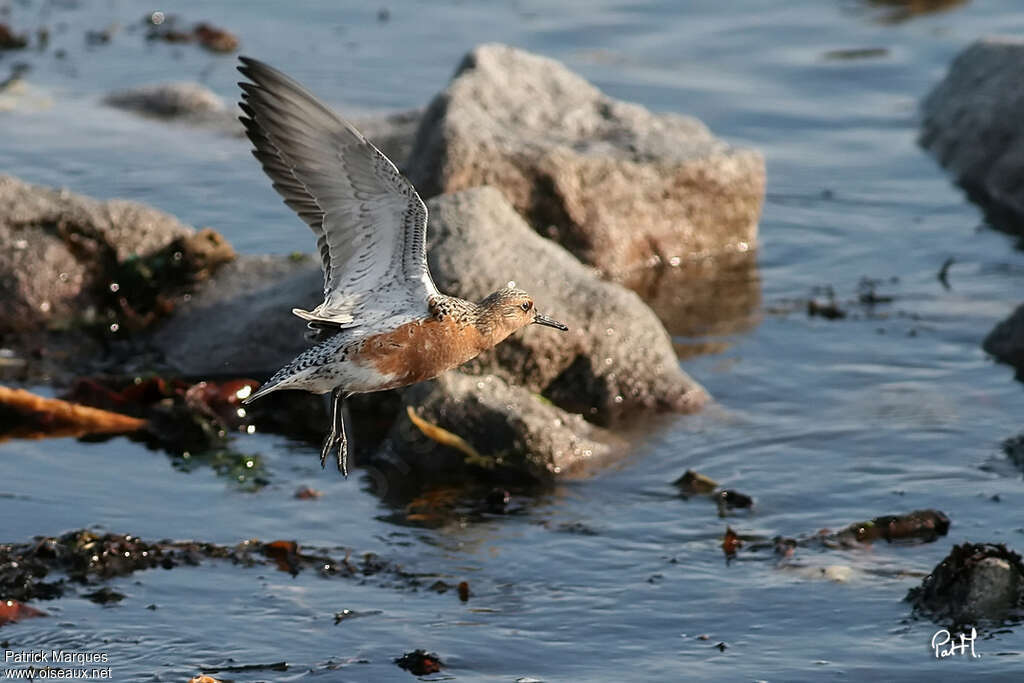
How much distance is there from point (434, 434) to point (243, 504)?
110 centimetres

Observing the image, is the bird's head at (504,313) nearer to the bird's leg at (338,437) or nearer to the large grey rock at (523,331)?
the bird's leg at (338,437)

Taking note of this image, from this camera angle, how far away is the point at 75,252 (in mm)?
10961

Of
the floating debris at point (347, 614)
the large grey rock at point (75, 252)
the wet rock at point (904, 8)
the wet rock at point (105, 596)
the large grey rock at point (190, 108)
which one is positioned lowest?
the floating debris at point (347, 614)

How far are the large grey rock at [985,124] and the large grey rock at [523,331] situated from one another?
182 inches

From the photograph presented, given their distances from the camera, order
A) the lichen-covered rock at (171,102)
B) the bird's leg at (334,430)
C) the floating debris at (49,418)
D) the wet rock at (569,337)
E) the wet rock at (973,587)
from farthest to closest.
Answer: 1. the lichen-covered rock at (171,102)
2. the wet rock at (569,337)
3. the floating debris at (49,418)
4. the wet rock at (973,587)
5. the bird's leg at (334,430)

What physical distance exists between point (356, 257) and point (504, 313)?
84 cm

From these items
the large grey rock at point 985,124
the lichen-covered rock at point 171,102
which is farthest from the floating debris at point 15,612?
the large grey rock at point 985,124

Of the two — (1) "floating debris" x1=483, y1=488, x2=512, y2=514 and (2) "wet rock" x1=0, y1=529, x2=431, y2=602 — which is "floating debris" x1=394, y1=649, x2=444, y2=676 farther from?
(1) "floating debris" x1=483, y1=488, x2=512, y2=514

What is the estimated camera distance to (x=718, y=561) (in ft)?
27.6

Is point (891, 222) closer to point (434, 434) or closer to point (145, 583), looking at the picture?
point (434, 434)

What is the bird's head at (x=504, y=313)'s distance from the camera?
755cm

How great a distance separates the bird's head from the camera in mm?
7551

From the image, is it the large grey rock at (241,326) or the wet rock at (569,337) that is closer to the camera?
the wet rock at (569,337)


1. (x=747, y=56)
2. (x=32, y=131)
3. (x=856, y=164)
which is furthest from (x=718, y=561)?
(x=747, y=56)
